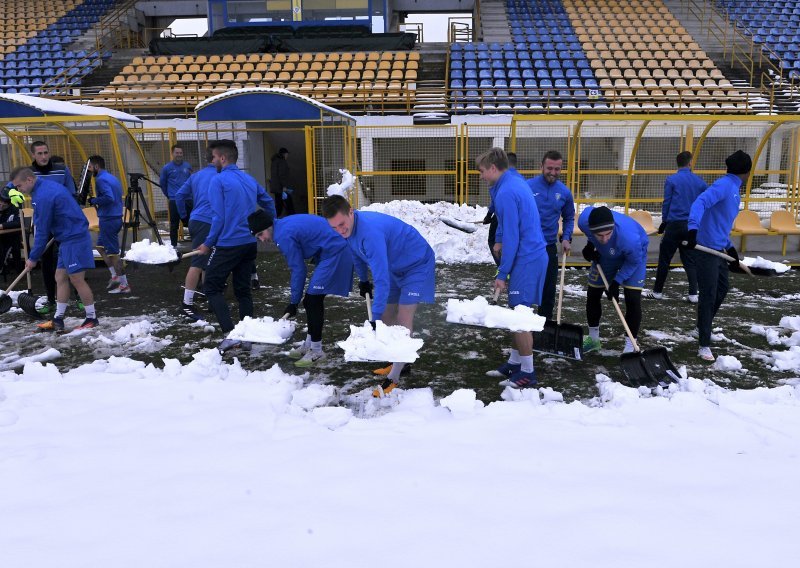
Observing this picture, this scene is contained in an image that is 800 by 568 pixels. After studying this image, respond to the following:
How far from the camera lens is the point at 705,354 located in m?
5.28

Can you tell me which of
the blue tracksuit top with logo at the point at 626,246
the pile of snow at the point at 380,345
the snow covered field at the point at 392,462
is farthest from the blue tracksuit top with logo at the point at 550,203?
the pile of snow at the point at 380,345

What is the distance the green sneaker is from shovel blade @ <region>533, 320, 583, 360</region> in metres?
0.36

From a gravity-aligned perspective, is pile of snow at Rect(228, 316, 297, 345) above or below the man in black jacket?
below

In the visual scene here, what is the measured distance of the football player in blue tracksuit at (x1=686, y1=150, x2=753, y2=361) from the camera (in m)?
5.12

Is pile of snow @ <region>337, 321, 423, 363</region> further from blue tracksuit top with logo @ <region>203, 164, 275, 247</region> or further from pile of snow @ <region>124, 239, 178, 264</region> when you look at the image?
pile of snow @ <region>124, 239, 178, 264</region>

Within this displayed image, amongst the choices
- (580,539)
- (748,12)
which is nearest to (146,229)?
(580,539)

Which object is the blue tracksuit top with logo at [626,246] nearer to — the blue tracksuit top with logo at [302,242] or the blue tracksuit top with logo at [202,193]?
the blue tracksuit top with logo at [302,242]

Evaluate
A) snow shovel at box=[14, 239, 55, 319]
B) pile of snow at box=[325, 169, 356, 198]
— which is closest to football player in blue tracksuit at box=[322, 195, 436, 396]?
snow shovel at box=[14, 239, 55, 319]

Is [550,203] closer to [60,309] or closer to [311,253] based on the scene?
[311,253]

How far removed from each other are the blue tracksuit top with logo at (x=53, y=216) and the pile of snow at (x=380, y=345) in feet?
12.6

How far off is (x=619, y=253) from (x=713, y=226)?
889mm

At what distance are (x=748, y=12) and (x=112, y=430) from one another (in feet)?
91.3

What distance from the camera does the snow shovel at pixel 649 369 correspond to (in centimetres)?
459

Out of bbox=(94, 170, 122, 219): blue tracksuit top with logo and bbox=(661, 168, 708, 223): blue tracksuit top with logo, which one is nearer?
bbox=(661, 168, 708, 223): blue tracksuit top with logo
